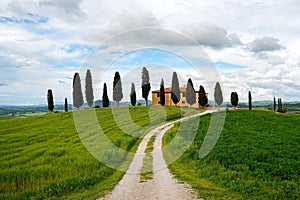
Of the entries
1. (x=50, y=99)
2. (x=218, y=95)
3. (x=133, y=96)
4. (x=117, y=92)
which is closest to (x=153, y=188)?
(x=117, y=92)

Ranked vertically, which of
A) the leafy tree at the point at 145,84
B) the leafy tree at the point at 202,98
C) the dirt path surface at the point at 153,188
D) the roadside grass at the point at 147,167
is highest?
the leafy tree at the point at 145,84

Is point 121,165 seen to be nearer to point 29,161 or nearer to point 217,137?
point 29,161

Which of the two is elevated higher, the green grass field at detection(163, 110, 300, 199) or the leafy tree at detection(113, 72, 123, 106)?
the leafy tree at detection(113, 72, 123, 106)

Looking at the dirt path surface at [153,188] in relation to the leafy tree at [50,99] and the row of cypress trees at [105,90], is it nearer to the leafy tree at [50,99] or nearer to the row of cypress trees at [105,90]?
the row of cypress trees at [105,90]

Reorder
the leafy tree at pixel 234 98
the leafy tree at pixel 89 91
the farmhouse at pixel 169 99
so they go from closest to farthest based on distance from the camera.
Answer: the leafy tree at pixel 89 91 < the farmhouse at pixel 169 99 < the leafy tree at pixel 234 98

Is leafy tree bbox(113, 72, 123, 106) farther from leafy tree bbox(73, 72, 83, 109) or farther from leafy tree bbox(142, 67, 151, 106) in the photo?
leafy tree bbox(73, 72, 83, 109)

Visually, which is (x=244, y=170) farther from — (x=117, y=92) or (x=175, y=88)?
(x=117, y=92)

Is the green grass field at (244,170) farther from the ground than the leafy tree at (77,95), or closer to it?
closer to it

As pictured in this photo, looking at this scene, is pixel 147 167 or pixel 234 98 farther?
pixel 234 98

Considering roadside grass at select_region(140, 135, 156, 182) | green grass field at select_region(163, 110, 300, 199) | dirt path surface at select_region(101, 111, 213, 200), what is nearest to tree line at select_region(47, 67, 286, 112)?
roadside grass at select_region(140, 135, 156, 182)

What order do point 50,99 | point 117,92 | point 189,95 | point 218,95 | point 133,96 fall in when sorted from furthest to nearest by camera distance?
point 218,95 → point 133,96 → point 50,99 → point 117,92 → point 189,95

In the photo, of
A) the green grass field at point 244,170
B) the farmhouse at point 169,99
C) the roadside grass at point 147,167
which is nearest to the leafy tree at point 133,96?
the farmhouse at point 169,99

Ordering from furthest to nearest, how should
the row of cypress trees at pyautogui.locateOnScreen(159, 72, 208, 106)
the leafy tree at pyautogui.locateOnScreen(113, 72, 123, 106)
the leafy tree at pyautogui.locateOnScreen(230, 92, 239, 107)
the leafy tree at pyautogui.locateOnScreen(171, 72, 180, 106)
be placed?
the leafy tree at pyautogui.locateOnScreen(230, 92, 239, 107) < the row of cypress trees at pyautogui.locateOnScreen(159, 72, 208, 106) < the leafy tree at pyautogui.locateOnScreen(113, 72, 123, 106) < the leafy tree at pyautogui.locateOnScreen(171, 72, 180, 106)

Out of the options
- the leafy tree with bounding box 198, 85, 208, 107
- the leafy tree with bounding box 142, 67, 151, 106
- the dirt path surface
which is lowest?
the dirt path surface
